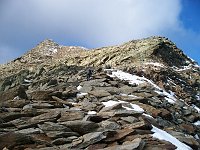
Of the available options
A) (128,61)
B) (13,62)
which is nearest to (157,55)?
(128,61)

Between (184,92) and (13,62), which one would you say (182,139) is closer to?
(184,92)

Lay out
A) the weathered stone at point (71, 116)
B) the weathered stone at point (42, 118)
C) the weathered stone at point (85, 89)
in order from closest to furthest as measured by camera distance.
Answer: the weathered stone at point (42, 118) → the weathered stone at point (71, 116) → the weathered stone at point (85, 89)

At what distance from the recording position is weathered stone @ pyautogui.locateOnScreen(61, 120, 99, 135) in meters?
14.3

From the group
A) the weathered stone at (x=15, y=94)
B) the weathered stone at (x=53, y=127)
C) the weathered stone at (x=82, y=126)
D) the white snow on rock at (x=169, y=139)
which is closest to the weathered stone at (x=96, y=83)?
the weathered stone at (x=15, y=94)

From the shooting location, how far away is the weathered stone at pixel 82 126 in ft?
47.0

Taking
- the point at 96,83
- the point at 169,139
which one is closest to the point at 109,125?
the point at 169,139

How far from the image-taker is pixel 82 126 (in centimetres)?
1437

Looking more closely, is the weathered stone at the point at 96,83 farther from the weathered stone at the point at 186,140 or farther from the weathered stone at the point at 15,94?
the weathered stone at the point at 186,140

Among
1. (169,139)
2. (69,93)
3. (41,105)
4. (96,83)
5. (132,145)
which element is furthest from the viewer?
(96,83)

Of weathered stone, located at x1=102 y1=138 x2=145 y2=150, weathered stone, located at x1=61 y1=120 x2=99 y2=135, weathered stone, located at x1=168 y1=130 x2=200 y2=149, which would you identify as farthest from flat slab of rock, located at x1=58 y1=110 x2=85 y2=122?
weathered stone, located at x1=168 y1=130 x2=200 y2=149

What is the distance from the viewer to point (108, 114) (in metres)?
16.2

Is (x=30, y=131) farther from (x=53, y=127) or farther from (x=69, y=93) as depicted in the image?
(x=69, y=93)

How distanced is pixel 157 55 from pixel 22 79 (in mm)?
18199

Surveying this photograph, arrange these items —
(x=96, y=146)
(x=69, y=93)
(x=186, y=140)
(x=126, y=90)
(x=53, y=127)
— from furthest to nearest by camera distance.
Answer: (x=126, y=90) < (x=69, y=93) < (x=186, y=140) < (x=53, y=127) < (x=96, y=146)
